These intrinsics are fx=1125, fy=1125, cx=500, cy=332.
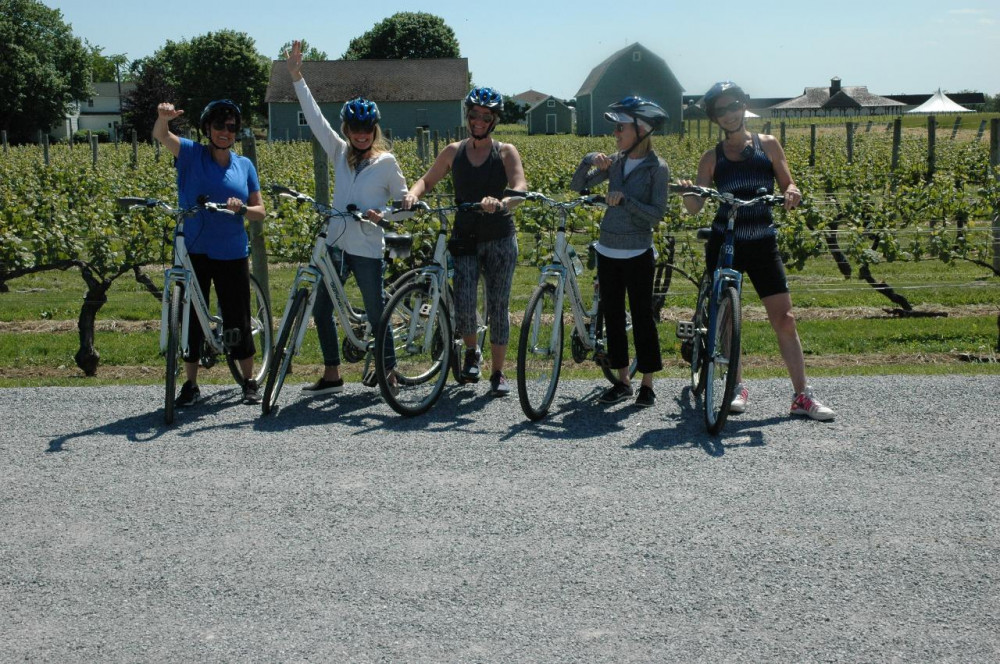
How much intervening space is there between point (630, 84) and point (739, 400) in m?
78.4

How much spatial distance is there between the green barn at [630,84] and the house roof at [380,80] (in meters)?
9.58

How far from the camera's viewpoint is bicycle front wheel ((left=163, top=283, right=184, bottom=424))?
6277 mm

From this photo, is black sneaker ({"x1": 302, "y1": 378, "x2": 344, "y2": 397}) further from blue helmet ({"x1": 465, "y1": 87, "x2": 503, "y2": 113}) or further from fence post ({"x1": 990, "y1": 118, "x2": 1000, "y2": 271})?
fence post ({"x1": 990, "y1": 118, "x2": 1000, "y2": 271})

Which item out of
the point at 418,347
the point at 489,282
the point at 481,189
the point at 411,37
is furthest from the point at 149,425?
the point at 411,37

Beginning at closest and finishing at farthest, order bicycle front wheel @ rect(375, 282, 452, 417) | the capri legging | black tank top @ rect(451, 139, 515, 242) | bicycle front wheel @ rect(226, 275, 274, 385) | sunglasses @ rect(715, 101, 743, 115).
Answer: sunglasses @ rect(715, 101, 743, 115) → bicycle front wheel @ rect(375, 282, 452, 417) → black tank top @ rect(451, 139, 515, 242) → the capri legging → bicycle front wheel @ rect(226, 275, 274, 385)

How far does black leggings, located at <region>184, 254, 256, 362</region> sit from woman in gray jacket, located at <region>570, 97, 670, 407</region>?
2092 mm

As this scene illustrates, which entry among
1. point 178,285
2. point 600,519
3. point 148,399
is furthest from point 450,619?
point 148,399

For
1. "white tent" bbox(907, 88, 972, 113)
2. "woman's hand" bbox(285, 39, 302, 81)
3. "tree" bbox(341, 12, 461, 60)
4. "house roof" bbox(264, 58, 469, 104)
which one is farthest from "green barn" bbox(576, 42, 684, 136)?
"woman's hand" bbox(285, 39, 302, 81)

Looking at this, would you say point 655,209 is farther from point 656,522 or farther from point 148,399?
point 148,399

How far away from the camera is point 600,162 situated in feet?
21.3

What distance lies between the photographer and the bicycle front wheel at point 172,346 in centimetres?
628

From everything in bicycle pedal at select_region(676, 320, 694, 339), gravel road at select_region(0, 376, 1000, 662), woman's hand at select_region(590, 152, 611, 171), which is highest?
woman's hand at select_region(590, 152, 611, 171)

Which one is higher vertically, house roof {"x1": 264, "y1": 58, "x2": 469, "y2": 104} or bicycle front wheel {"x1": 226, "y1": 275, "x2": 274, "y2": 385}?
house roof {"x1": 264, "y1": 58, "x2": 469, "y2": 104}

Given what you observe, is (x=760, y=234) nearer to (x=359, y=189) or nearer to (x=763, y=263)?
(x=763, y=263)
